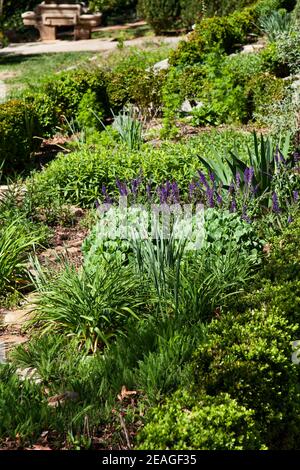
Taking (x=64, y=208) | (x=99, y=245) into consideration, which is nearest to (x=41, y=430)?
(x=99, y=245)

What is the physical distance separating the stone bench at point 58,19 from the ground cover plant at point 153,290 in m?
9.22

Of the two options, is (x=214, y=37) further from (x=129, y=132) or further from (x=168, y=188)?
(x=168, y=188)

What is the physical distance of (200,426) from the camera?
3238 mm

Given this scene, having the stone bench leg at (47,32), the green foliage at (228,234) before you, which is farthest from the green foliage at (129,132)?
the stone bench leg at (47,32)

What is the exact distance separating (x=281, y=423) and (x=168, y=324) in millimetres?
912

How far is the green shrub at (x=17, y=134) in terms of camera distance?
8.20 m

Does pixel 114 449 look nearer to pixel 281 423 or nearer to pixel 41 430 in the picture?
pixel 41 430

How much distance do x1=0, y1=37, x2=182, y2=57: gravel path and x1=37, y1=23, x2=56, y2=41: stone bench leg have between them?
0.40m

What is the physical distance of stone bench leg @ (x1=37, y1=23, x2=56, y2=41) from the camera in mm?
18047

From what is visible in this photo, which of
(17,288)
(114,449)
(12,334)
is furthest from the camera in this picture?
(17,288)

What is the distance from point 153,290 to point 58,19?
46.4 feet

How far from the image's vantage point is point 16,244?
18.4 feet

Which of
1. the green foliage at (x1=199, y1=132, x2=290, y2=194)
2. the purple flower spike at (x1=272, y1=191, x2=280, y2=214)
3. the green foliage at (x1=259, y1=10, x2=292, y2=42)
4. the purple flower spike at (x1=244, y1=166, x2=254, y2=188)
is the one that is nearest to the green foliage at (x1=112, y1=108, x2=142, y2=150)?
the green foliage at (x1=199, y1=132, x2=290, y2=194)

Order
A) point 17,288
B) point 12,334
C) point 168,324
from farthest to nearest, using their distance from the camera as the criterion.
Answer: point 17,288 < point 12,334 < point 168,324
